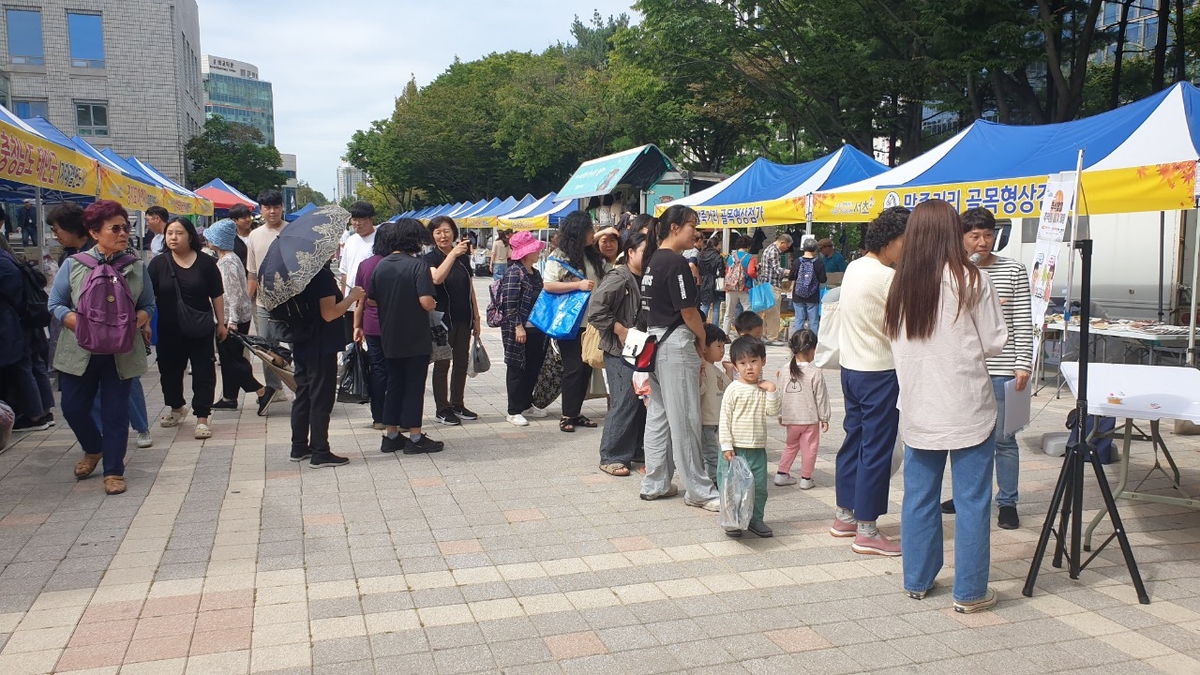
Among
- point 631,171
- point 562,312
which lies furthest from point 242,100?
point 562,312

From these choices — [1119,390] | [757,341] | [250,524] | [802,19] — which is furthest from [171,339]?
[802,19]

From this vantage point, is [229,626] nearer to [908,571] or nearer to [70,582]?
[70,582]

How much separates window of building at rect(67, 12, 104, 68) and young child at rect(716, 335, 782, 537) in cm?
3869

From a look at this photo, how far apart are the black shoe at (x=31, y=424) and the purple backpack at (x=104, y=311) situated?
256 cm

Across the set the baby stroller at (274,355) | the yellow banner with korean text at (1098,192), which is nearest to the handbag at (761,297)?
the yellow banner with korean text at (1098,192)

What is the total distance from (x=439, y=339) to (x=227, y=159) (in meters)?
39.0

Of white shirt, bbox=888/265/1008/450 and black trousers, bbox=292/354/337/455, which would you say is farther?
black trousers, bbox=292/354/337/455

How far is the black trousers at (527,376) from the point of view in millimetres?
7707

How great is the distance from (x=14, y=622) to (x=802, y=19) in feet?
70.1

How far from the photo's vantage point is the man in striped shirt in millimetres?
4758

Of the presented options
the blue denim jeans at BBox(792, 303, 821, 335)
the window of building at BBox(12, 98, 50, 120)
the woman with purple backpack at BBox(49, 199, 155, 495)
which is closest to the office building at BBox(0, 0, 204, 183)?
the window of building at BBox(12, 98, 50, 120)

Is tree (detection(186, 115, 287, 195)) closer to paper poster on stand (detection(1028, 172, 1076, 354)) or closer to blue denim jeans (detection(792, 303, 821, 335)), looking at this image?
blue denim jeans (detection(792, 303, 821, 335))

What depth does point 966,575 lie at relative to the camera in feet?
12.6

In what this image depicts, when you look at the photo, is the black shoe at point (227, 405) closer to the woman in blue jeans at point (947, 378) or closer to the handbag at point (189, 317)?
the handbag at point (189, 317)
